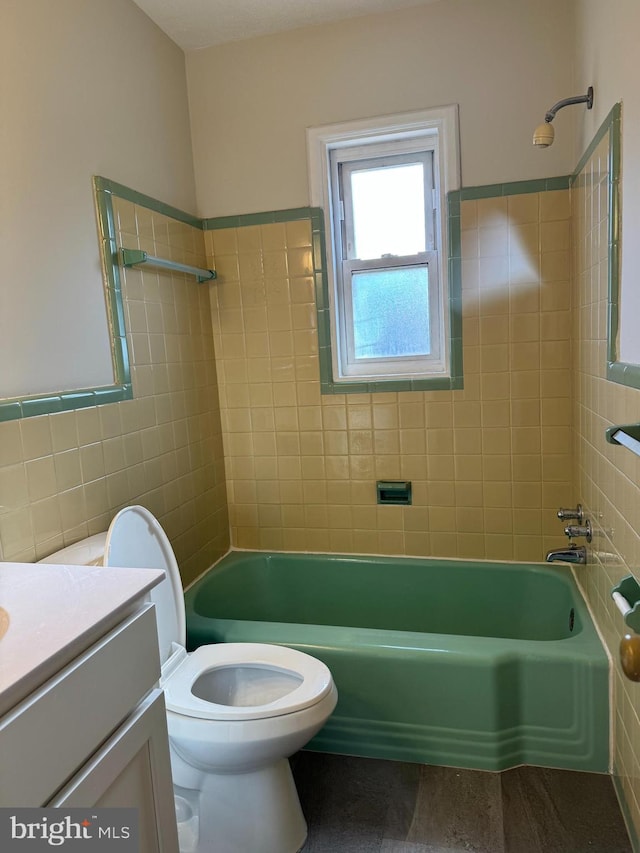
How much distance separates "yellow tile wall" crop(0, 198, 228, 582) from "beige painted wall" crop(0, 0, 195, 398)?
13 centimetres

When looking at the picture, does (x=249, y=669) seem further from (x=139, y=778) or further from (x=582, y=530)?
(x=582, y=530)

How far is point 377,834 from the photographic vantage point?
1.44 meters

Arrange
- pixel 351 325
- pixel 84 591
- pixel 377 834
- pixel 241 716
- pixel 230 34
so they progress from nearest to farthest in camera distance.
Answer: pixel 84 591 → pixel 241 716 → pixel 377 834 → pixel 230 34 → pixel 351 325

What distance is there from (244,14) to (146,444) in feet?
5.29

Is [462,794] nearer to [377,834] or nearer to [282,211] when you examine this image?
[377,834]

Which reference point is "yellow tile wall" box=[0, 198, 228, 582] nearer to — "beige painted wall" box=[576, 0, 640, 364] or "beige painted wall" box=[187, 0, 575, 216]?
"beige painted wall" box=[187, 0, 575, 216]

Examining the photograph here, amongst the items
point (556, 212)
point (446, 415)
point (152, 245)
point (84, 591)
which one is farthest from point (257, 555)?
point (556, 212)

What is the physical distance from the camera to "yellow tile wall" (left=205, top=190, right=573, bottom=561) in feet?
6.82

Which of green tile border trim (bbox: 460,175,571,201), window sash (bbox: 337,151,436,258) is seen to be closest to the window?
window sash (bbox: 337,151,436,258)

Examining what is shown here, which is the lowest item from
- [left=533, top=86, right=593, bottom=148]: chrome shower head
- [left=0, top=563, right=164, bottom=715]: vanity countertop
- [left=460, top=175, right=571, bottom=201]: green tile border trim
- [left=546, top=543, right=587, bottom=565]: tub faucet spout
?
[left=546, top=543, right=587, bottom=565]: tub faucet spout

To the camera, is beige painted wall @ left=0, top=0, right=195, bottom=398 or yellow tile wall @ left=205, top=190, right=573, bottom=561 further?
yellow tile wall @ left=205, top=190, right=573, bottom=561

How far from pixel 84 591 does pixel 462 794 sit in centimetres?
124

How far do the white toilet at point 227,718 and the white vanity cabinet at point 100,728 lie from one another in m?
0.27

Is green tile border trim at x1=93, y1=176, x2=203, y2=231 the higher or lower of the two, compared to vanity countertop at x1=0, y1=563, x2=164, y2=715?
higher
